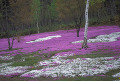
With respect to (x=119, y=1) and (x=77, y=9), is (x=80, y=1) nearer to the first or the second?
(x=77, y=9)

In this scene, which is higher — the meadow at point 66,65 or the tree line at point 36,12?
the tree line at point 36,12

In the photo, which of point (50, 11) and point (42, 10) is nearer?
point (50, 11)

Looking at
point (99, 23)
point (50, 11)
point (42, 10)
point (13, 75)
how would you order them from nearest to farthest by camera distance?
1. point (13, 75)
2. point (99, 23)
3. point (50, 11)
4. point (42, 10)

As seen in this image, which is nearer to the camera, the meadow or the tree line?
the meadow

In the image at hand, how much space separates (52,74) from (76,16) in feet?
127

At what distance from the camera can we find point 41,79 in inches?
462

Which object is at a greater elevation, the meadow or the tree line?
the tree line

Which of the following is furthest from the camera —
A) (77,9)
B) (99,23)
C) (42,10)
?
(42,10)

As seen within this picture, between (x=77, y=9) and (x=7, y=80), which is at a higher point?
(x=77, y=9)

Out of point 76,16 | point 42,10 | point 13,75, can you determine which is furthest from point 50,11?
point 13,75

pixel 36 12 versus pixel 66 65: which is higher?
pixel 36 12

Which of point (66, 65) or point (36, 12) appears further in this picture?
point (36, 12)

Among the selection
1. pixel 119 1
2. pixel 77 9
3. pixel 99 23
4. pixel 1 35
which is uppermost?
pixel 119 1

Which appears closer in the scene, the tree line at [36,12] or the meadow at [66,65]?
the meadow at [66,65]
